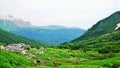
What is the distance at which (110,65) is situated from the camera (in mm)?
132625

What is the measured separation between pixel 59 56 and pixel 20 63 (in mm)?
54510

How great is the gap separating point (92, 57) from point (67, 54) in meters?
15.9

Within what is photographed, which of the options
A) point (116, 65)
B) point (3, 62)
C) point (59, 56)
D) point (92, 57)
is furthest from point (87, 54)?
point (3, 62)

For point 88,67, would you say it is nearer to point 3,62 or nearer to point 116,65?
point 116,65

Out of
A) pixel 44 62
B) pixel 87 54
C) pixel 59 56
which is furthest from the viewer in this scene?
pixel 87 54

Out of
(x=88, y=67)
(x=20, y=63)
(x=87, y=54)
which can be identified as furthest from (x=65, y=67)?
(x=87, y=54)

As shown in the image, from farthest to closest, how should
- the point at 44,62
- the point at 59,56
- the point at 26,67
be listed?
1. the point at 59,56
2. the point at 44,62
3. the point at 26,67

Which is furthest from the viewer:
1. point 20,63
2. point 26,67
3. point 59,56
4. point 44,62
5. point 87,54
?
point 87,54

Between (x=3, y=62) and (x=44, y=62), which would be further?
(x=44, y=62)

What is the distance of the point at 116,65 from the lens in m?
128

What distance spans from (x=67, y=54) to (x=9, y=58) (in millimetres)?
65692

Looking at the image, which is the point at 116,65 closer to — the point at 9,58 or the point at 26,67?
the point at 26,67

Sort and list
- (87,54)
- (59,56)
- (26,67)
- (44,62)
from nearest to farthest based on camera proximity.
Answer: (26,67) → (44,62) → (59,56) → (87,54)

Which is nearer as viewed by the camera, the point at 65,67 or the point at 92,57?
the point at 65,67
